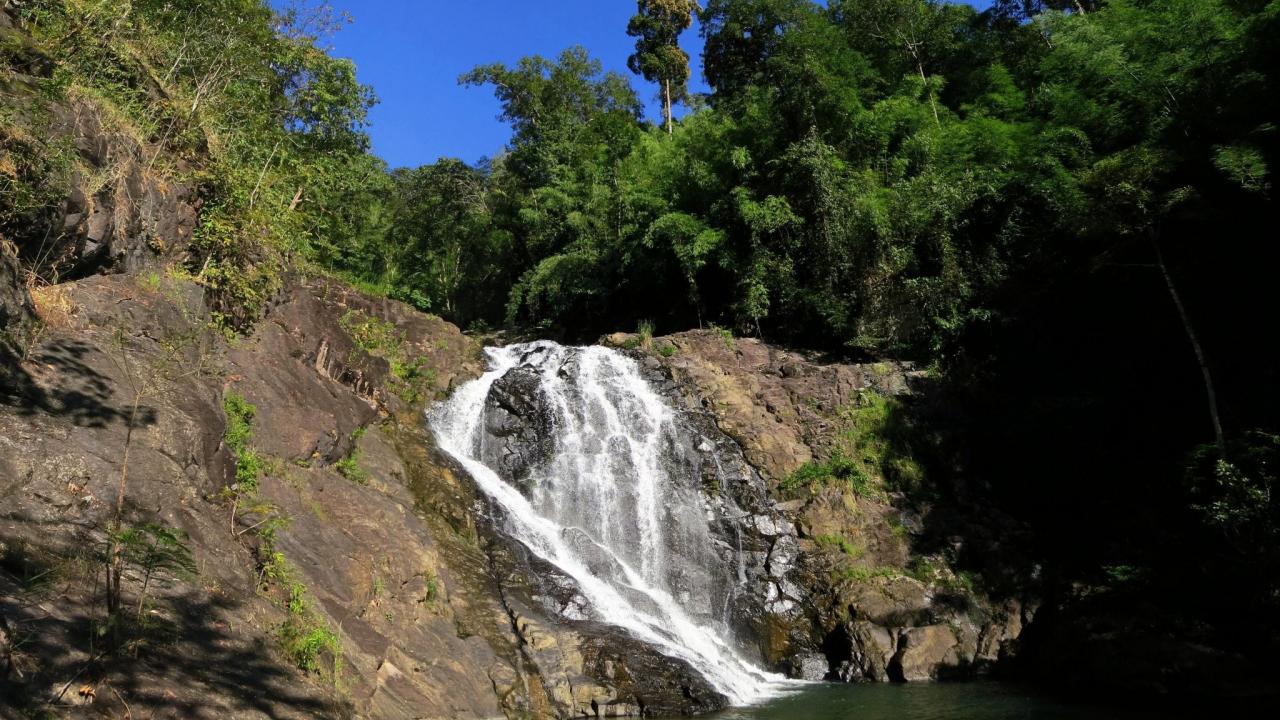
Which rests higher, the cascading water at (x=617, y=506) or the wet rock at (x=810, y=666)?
the cascading water at (x=617, y=506)

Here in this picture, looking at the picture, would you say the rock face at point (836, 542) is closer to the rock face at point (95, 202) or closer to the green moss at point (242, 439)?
the green moss at point (242, 439)

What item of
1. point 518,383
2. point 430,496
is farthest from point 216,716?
point 518,383

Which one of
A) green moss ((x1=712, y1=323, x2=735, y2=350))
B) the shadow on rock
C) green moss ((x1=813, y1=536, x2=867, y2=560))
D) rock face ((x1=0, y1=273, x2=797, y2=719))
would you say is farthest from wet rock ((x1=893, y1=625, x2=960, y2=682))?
the shadow on rock

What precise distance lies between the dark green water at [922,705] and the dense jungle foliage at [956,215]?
2750 millimetres

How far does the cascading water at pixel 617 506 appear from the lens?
1210cm

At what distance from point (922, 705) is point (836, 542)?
4418mm

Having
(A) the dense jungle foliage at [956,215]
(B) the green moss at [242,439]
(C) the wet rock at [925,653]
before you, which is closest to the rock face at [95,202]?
(A) the dense jungle foliage at [956,215]

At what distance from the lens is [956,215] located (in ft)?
64.3

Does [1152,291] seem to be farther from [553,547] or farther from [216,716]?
[216,716]

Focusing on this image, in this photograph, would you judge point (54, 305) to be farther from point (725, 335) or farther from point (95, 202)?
point (725, 335)

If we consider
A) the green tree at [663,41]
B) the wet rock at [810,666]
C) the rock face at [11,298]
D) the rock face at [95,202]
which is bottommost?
the wet rock at [810,666]

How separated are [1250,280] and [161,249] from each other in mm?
18360

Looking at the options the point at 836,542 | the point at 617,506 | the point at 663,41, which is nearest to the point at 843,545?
the point at 836,542

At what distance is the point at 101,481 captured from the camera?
586 centimetres
